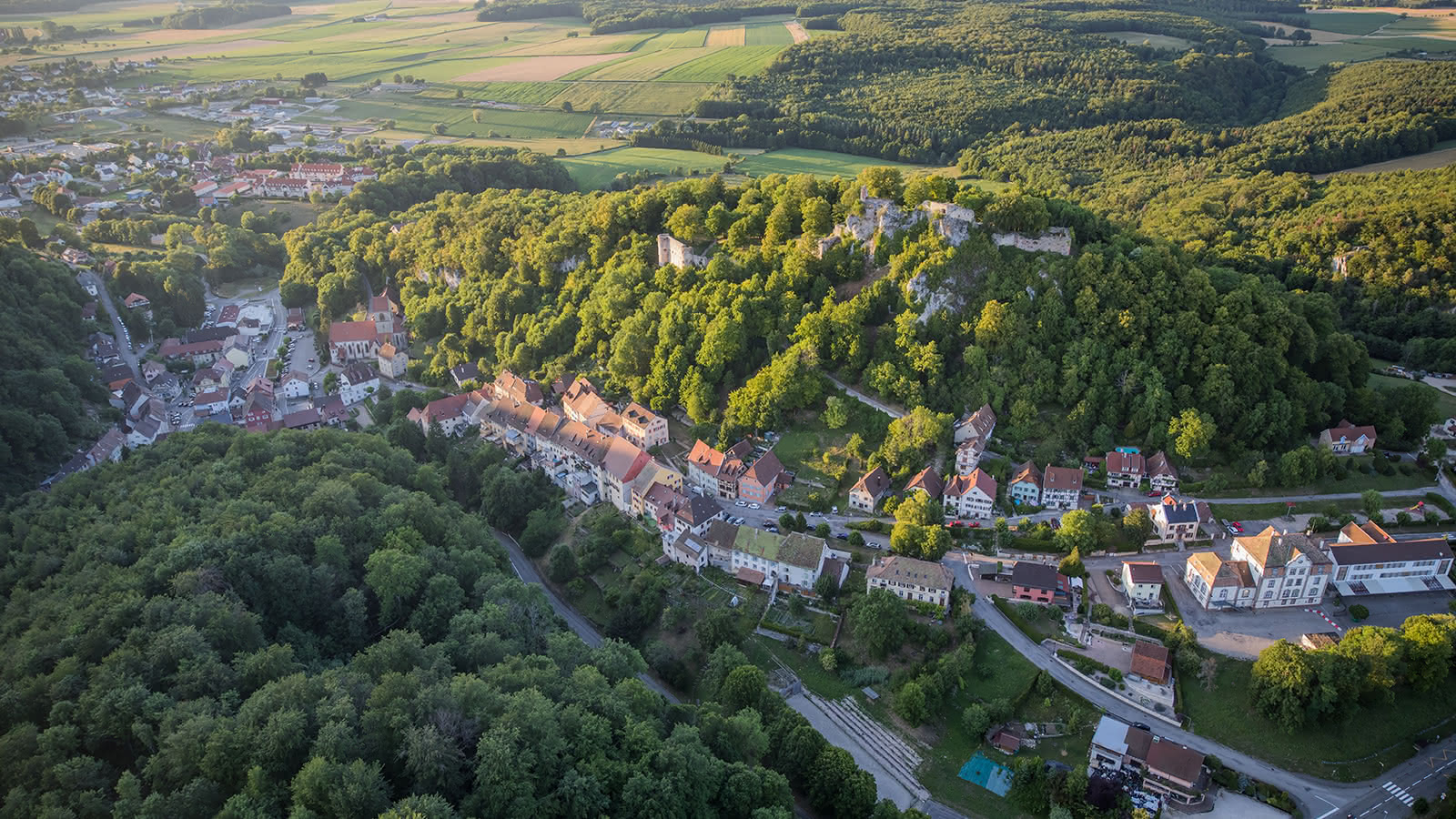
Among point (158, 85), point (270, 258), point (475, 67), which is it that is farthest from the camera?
point (475, 67)

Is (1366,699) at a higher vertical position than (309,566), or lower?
lower

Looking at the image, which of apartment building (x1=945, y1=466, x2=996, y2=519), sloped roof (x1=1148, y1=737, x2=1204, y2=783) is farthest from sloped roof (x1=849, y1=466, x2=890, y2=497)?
sloped roof (x1=1148, y1=737, x2=1204, y2=783)

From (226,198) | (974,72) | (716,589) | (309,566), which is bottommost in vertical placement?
(716,589)

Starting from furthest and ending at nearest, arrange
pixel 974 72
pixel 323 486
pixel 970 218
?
1. pixel 974 72
2. pixel 970 218
3. pixel 323 486

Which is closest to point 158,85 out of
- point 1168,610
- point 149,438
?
point 149,438

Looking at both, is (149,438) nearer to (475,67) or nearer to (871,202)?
(871,202)

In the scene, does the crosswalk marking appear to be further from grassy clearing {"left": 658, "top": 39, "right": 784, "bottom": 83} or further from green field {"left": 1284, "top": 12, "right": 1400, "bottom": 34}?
green field {"left": 1284, "top": 12, "right": 1400, "bottom": 34}

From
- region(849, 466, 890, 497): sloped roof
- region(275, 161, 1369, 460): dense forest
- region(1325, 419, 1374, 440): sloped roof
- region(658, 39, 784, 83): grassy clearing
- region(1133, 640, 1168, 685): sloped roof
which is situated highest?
region(658, 39, 784, 83): grassy clearing
